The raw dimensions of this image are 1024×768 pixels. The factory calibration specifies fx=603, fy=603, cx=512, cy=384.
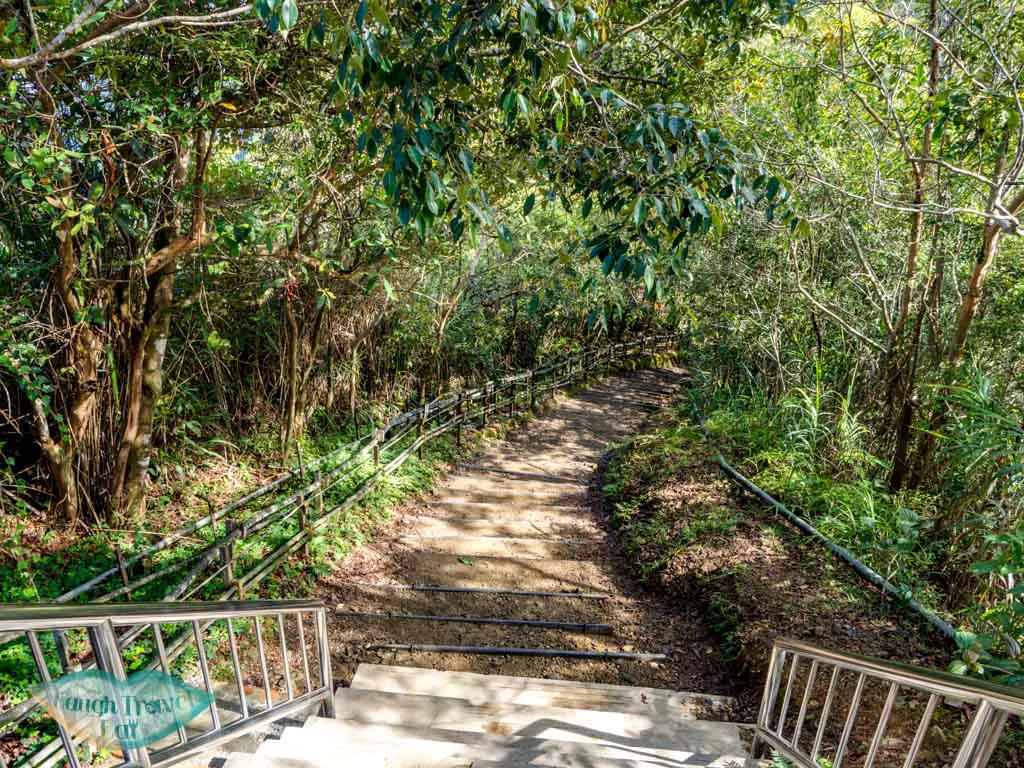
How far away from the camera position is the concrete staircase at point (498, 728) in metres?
2.24

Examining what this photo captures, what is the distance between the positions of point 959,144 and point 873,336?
3.01 meters

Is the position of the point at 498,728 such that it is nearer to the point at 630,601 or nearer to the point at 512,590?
the point at 512,590

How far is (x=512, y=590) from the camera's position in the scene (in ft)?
15.5

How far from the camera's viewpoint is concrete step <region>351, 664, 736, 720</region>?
10.5 feet

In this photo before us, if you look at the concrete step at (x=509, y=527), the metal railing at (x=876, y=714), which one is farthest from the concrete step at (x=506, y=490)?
the metal railing at (x=876, y=714)

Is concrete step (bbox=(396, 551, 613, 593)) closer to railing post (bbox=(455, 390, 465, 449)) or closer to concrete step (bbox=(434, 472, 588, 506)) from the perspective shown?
concrete step (bbox=(434, 472, 588, 506))

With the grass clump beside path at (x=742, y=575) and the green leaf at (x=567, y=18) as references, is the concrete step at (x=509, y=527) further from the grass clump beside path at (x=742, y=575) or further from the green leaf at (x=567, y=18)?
the green leaf at (x=567, y=18)

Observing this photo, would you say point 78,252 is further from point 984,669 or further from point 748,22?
point 984,669

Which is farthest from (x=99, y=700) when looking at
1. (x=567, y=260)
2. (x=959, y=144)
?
(x=959, y=144)

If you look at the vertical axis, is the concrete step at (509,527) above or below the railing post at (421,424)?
below

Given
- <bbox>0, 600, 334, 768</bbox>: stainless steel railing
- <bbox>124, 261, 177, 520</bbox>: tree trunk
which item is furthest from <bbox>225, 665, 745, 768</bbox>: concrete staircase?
<bbox>124, 261, 177, 520</bbox>: tree trunk

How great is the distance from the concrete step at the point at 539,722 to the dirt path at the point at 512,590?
29.0 inches

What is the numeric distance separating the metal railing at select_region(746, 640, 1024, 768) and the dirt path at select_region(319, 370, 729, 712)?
0.75 m

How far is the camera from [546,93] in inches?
102
